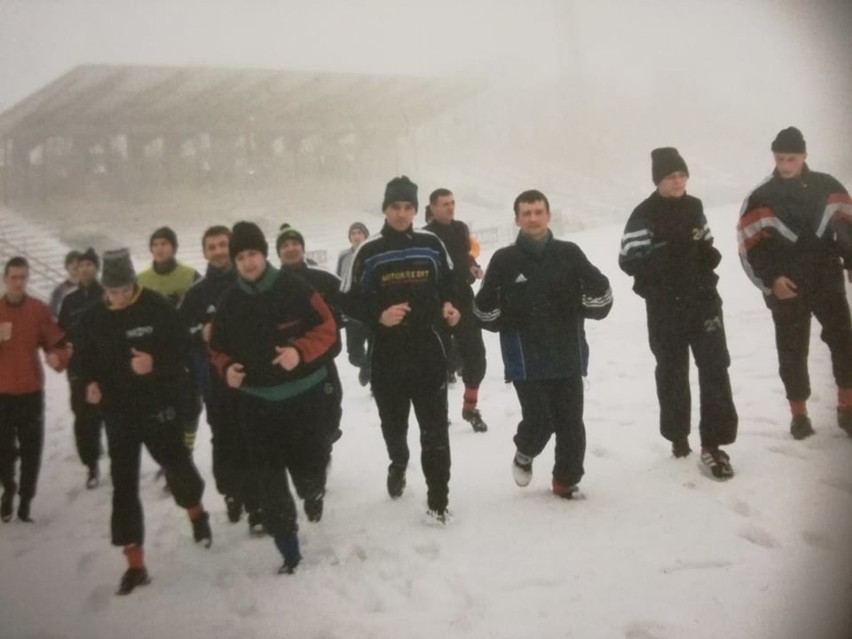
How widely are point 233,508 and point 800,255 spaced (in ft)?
11.1

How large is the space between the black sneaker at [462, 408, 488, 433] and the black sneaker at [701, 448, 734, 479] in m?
1.50

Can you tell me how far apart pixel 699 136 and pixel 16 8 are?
41.1 feet

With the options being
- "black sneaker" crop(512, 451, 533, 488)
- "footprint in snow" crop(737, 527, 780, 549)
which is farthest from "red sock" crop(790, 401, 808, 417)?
"black sneaker" crop(512, 451, 533, 488)

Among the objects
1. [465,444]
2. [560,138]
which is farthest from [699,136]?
[465,444]

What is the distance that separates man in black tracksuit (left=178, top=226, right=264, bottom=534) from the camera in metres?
2.80

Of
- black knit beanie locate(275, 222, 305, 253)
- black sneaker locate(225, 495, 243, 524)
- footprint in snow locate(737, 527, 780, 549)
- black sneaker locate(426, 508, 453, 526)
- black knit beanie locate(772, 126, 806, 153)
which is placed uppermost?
black knit beanie locate(772, 126, 806, 153)

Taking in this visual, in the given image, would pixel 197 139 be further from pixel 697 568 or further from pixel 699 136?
pixel 697 568

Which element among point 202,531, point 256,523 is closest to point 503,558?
point 256,523

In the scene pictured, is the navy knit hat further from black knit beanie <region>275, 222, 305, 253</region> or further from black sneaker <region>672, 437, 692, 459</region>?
black sneaker <region>672, 437, 692, 459</region>

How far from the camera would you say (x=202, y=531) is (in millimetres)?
2668

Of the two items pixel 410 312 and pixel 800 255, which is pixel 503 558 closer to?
pixel 410 312

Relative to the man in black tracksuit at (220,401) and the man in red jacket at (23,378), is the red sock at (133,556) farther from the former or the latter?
the man in red jacket at (23,378)

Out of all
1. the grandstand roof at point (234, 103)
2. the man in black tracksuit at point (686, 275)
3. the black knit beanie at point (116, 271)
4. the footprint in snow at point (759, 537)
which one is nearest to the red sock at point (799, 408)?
the man in black tracksuit at point (686, 275)

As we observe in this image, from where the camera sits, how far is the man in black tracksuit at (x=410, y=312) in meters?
2.72
